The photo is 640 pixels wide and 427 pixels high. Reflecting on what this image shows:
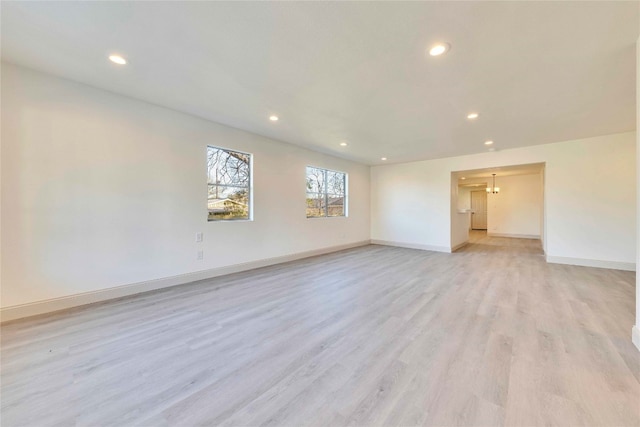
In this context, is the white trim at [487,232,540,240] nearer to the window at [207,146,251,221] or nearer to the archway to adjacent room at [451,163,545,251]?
the archway to adjacent room at [451,163,545,251]

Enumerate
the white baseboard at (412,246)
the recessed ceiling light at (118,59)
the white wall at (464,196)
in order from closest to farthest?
the recessed ceiling light at (118,59) → the white baseboard at (412,246) → the white wall at (464,196)

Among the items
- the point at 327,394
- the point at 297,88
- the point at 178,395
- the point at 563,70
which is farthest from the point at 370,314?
the point at 563,70

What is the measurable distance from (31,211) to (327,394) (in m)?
3.58

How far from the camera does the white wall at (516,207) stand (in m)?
9.30

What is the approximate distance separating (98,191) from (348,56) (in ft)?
11.0

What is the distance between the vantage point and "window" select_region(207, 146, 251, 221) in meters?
4.32

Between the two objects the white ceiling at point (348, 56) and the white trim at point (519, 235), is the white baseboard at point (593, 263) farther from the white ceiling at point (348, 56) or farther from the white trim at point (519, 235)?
the white trim at point (519, 235)

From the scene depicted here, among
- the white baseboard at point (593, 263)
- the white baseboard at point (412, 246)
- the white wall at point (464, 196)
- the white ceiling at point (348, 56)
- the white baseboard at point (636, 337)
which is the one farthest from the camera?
the white wall at point (464, 196)

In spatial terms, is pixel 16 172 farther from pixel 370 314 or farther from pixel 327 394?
pixel 370 314

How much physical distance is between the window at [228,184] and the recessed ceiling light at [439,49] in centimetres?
353

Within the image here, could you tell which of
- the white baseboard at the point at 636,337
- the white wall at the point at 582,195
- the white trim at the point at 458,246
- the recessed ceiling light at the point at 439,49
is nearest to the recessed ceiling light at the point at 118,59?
the recessed ceiling light at the point at 439,49

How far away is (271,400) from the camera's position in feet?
5.01

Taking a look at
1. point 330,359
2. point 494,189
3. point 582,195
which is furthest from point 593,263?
point 330,359

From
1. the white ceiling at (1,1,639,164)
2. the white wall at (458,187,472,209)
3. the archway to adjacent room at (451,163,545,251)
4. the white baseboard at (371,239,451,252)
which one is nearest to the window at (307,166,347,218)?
the white baseboard at (371,239,451,252)
